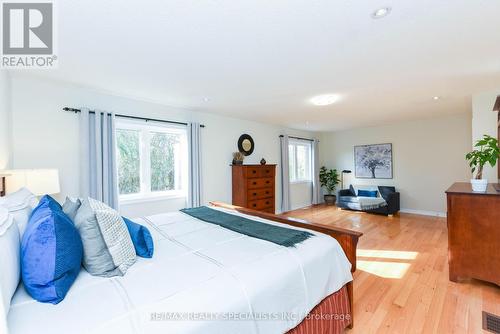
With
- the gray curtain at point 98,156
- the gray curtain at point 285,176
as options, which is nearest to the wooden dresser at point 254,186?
the gray curtain at point 285,176

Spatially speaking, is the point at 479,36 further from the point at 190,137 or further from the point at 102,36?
the point at 190,137

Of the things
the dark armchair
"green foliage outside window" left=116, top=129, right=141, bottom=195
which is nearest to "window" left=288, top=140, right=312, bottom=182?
the dark armchair

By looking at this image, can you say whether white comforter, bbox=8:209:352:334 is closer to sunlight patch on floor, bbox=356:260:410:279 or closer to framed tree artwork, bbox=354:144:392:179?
sunlight patch on floor, bbox=356:260:410:279

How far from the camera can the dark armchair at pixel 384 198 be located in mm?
5049

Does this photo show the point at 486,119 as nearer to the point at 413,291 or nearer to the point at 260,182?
the point at 413,291

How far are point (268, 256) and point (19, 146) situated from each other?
2.95m

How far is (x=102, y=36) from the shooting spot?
5.56ft

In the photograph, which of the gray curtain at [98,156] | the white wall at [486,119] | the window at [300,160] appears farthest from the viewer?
the window at [300,160]

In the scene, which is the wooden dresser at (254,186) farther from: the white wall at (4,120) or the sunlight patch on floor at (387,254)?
the white wall at (4,120)

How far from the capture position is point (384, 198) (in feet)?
17.0

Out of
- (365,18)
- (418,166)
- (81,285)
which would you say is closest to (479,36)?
(365,18)

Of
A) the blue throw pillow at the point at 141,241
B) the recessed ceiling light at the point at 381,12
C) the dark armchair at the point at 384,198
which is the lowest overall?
the dark armchair at the point at 384,198

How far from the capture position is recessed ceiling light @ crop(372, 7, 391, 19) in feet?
4.76

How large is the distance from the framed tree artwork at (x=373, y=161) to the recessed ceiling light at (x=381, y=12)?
4922mm
